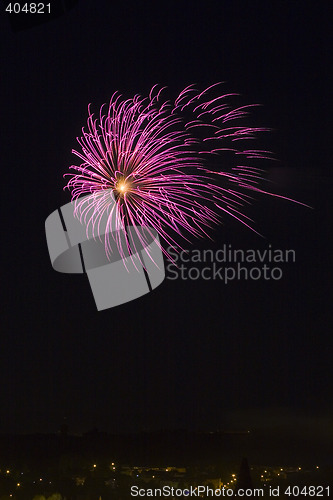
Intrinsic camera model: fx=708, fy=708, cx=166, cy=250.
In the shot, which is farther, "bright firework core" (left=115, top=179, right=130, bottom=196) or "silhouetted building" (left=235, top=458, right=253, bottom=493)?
"silhouetted building" (left=235, top=458, right=253, bottom=493)

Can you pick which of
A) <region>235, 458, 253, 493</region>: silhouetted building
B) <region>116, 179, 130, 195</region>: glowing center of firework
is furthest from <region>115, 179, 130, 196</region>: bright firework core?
<region>235, 458, 253, 493</region>: silhouetted building

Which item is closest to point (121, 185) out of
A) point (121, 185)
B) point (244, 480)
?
point (121, 185)

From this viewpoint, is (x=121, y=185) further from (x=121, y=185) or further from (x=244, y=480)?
(x=244, y=480)

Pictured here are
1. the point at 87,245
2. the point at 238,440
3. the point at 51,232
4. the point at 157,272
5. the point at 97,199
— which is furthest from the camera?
the point at 238,440

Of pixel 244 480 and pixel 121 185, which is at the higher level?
pixel 121 185

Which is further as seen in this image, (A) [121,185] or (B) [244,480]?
(B) [244,480]

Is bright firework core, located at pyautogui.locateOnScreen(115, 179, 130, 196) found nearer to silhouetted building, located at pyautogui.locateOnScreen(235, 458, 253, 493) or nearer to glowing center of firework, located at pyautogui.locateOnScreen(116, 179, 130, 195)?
glowing center of firework, located at pyautogui.locateOnScreen(116, 179, 130, 195)

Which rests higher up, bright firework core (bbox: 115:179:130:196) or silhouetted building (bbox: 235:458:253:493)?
bright firework core (bbox: 115:179:130:196)

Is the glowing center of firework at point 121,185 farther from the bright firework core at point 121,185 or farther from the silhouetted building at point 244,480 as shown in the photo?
the silhouetted building at point 244,480

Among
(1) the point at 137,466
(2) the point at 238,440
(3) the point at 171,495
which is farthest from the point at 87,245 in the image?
(1) the point at 137,466

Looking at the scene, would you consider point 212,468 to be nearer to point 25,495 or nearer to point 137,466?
point 137,466

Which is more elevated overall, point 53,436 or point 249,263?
point 249,263
